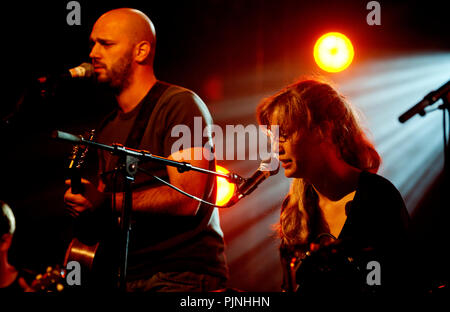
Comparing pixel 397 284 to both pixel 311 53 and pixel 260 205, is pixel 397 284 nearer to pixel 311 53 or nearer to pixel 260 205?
pixel 260 205

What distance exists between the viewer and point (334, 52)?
4977 mm

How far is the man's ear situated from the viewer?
319 centimetres

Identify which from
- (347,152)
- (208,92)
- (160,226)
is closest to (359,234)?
(347,152)

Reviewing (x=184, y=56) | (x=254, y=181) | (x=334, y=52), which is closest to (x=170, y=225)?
(x=254, y=181)

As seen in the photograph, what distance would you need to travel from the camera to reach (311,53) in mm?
5141

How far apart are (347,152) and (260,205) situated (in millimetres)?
2437

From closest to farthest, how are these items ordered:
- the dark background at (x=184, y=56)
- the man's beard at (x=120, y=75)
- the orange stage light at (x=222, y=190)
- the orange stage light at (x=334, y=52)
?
the orange stage light at (x=222, y=190) → the man's beard at (x=120, y=75) → the dark background at (x=184, y=56) → the orange stage light at (x=334, y=52)

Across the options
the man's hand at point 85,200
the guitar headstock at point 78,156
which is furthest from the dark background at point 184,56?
the man's hand at point 85,200

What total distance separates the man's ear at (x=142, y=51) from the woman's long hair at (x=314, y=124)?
3.22 ft

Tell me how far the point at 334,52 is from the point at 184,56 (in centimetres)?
164

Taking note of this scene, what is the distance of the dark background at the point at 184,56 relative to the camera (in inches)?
175

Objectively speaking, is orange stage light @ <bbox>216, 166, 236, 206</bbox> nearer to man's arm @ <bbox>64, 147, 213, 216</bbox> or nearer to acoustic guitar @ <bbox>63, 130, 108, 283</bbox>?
man's arm @ <bbox>64, 147, 213, 216</bbox>

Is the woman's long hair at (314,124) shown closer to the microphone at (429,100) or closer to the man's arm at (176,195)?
the microphone at (429,100)

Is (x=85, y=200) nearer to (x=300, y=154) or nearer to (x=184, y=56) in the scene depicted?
(x=300, y=154)
